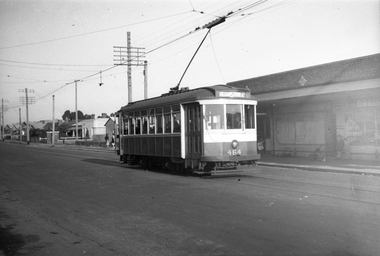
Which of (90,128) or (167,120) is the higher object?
(90,128)

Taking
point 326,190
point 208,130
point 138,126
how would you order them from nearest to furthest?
point 326,190
point 208,130
point 138,126

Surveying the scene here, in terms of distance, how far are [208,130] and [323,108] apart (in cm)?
969

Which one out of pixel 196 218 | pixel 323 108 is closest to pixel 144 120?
pixel 323 108

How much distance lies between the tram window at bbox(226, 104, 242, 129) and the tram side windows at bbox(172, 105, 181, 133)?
6.77 ft

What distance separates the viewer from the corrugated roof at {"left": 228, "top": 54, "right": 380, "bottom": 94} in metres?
17.5

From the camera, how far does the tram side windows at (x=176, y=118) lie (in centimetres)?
1506

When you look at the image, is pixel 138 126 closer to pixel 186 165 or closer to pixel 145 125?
pixel 145 125

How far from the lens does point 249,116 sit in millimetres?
14594

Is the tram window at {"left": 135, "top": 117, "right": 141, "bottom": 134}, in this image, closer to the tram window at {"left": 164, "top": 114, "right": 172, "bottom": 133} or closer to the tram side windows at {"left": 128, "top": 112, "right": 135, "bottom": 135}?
the tram side windows at {"left": 128, "top": 112, "right": 135, "bottom": 135}

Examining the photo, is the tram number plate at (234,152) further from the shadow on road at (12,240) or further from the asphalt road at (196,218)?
the shadow on road at (12,240)

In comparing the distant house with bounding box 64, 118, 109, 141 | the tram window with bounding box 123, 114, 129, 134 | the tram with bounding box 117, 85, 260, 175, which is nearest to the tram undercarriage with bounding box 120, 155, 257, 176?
the tram with bounding box 117, 85, 260, 175

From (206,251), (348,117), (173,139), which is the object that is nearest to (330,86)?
(348,117)

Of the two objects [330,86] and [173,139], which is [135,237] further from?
[330,86]

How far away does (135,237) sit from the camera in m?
6.43
